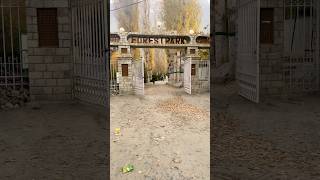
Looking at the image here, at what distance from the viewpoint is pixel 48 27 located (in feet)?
22.0

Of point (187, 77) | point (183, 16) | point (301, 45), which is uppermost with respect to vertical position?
point (183, 16)

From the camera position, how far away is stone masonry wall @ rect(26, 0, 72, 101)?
665cm

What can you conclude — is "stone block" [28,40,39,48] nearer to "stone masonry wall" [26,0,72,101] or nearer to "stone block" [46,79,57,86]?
"stone masonry wall" [26,0,72,101]

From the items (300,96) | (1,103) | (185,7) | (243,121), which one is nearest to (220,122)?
(243,121)

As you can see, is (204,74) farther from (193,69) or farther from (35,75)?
(35,75)

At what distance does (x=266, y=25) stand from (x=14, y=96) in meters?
5.33

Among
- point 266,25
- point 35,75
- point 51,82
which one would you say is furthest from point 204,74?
point 35,75

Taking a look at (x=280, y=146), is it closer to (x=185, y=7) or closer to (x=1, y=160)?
(x=1, y=160)

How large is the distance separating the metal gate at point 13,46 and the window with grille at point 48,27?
0.43 metres

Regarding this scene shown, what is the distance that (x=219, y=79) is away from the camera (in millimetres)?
10266

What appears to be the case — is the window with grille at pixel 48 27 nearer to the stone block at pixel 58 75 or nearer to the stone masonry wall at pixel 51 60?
the stone masonry wall at pixel 51 60

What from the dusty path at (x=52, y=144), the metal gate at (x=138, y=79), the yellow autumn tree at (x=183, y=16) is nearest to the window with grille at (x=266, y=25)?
the dusty path at (x=52, y=144)

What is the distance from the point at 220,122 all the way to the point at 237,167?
2097 millimetres

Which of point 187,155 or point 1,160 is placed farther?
point 187,155
